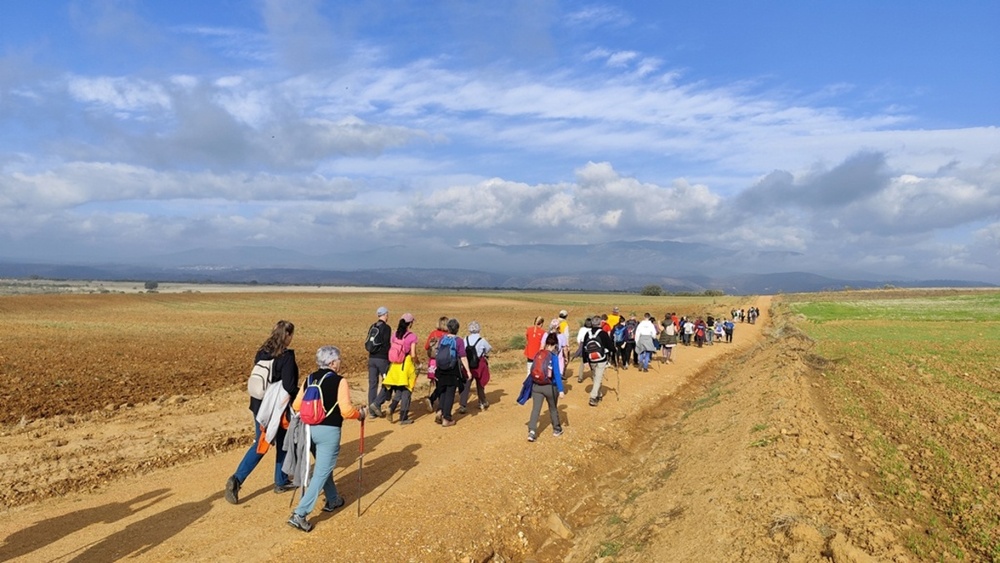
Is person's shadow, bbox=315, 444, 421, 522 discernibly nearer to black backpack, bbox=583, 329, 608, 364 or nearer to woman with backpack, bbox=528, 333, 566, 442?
woman with backpack, bbox=528, 333, 566, 442

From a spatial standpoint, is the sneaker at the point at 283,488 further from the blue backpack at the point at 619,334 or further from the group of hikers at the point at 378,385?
the blue backpack at the point at 619,334

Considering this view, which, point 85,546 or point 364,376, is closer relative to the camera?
point 85,546

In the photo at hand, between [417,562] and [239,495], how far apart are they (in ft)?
10.4

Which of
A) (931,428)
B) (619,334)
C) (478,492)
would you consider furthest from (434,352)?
(931,428)

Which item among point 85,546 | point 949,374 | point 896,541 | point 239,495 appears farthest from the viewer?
point 949,374

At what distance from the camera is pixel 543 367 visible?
10.2m

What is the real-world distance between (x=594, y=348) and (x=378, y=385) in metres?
5.05

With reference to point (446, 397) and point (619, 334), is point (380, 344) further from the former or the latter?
point (619, 334)

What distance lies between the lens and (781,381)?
1460 cm

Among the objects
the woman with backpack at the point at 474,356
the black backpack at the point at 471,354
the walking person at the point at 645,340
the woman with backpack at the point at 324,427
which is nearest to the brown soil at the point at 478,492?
the woman with backpack at the point at 324,427

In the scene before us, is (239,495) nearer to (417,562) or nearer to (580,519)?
(417,562)

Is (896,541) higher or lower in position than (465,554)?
higher

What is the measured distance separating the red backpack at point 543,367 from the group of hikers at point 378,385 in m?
0.02

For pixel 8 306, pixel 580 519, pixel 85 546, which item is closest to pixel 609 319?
pixel 580 519
